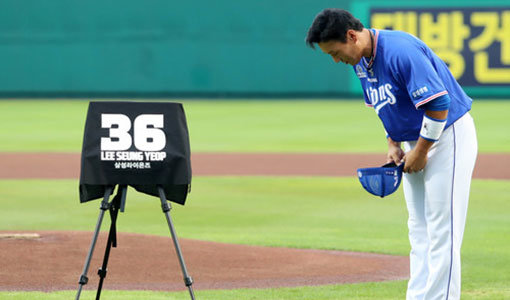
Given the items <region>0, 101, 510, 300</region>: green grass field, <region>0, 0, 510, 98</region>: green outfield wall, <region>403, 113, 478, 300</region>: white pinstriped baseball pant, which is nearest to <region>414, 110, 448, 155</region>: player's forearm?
<region>403, 113, 478, 300</region>: white pinstriped baseball pant

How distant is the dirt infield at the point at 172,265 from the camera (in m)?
7.41

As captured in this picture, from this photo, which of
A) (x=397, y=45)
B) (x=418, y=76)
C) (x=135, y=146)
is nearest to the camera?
(x=418, y=76)

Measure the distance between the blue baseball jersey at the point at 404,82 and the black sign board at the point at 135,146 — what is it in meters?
1.14

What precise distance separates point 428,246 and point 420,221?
0.15 metres

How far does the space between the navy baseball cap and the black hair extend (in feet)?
2.78

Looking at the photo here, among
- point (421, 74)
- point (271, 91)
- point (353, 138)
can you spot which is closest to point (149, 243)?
point (421, 74)

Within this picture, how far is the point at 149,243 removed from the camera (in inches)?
352

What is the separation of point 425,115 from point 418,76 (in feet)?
0.73

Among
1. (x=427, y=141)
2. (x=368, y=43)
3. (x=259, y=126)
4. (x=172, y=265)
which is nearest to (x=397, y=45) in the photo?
(x=368, y=43)

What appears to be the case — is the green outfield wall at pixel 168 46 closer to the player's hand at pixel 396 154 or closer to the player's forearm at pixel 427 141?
the player's hand at pixel 396 154

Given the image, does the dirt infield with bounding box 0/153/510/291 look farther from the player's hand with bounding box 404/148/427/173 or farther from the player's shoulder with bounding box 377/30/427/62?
the player's shoulder with bounding box 377/30/427/62

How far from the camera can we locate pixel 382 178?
224 inches

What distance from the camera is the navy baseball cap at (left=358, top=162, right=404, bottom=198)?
18.5 feet

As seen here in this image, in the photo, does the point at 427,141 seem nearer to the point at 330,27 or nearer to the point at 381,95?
the point at 381,95
